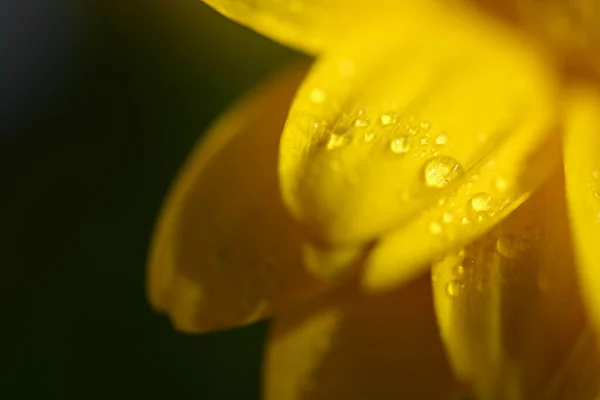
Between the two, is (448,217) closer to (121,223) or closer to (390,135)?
(390,135)

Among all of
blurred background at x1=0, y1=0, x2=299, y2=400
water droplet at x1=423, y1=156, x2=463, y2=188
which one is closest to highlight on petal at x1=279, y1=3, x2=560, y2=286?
water droplet at x1=423, y1=156, x2=463, y2=188

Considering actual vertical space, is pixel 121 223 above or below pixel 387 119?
below

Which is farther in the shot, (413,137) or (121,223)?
(121,223)

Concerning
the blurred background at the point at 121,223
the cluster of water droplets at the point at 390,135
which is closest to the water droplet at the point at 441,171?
the cluster of water droplets at the point at 390,135

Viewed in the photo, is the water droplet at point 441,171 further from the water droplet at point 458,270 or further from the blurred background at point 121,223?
the blurred background at point 121,223

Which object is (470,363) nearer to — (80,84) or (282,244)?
(282,244)

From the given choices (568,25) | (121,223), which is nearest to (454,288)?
(568,25)
